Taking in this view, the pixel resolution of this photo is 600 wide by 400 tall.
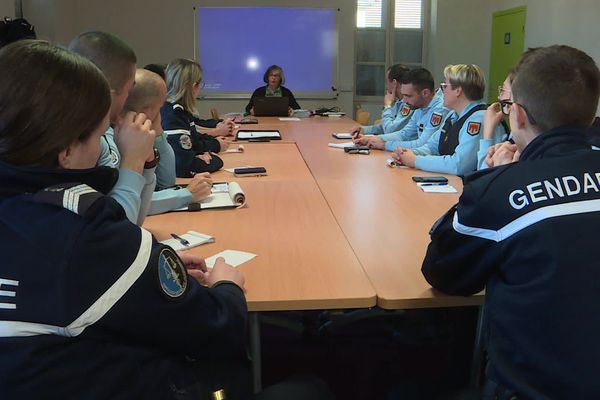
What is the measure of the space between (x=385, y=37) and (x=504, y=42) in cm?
173

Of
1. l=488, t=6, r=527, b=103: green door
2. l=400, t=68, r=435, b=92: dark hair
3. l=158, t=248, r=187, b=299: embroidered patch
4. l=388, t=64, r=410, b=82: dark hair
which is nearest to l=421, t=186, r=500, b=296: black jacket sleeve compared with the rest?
l=158, t=248, r=187, b=299: embroidered patch

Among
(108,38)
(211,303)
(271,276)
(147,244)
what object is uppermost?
(108,38)

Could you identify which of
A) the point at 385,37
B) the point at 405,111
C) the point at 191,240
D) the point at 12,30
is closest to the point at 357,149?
the point at 405,111

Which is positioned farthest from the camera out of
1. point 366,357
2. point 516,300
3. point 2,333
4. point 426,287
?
point 366,357

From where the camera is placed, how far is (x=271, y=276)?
1579 mm

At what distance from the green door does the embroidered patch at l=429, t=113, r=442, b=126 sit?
3346 mm

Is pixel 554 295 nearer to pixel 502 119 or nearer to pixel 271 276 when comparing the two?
pixel 271 276

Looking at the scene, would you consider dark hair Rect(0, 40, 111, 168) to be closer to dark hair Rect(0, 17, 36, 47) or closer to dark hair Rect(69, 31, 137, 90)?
dark hair Rect(69, 31, 137, 90)

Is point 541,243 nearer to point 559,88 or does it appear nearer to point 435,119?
point 559,88

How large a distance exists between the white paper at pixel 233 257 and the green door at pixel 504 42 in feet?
19.4

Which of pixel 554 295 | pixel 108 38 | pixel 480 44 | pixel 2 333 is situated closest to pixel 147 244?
pixel 2 333

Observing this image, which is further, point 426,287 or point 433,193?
point 433,193

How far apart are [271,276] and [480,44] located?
7123 millimetres

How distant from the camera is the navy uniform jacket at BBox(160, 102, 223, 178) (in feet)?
9.77
